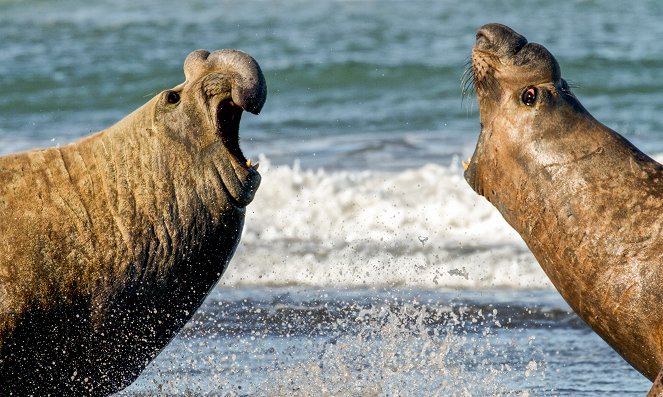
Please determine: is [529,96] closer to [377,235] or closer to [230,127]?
[230,127]

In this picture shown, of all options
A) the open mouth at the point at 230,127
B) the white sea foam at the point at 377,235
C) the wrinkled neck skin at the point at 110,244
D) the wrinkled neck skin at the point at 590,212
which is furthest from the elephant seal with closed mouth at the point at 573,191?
the white sea foam at the point at 377,235

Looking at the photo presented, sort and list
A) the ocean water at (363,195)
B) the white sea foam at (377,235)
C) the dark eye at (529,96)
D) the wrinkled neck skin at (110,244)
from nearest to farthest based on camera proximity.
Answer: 1. the wrinkled neck skin at (110,244)
2. the dark eye at (529,96)
3. the ocean water at (363,195)
4. the white sea foam at (377,235)

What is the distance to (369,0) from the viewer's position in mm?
35281

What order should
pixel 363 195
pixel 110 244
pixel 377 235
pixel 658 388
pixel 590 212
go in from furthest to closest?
pixel 363 195 → pixel 377 235 → pixel 590 212 → pixel 110 244 → pixel 658 388

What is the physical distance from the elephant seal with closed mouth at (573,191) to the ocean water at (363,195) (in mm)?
501

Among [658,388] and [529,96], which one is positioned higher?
[529,96]

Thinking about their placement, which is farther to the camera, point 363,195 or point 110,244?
point 363,195

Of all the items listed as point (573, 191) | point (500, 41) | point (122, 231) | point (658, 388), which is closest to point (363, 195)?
point (500, 41)

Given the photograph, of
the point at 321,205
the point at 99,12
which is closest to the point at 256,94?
the point at 321,205

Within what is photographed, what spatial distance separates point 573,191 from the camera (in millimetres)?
5375

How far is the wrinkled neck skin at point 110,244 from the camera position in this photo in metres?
4.91

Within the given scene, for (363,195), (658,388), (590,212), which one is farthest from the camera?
(363,195)

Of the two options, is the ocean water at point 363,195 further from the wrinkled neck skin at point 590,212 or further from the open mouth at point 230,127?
the open mouth at point 230,127

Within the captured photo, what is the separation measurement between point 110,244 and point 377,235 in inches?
243
